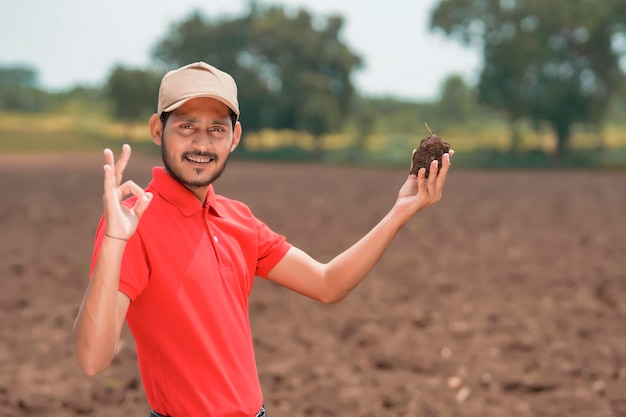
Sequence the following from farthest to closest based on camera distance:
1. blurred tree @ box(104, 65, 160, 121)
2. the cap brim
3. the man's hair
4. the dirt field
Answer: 1. blurred tree @ box(104, 65, 160, 121)
2. the dirt field
3. the man's hair
4. the cap brim

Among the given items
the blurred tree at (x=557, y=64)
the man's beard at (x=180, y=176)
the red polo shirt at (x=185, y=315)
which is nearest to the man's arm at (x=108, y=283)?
the red polo shirt at (x=185, y=315)

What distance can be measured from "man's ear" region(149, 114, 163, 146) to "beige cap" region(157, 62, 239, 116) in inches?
2.4

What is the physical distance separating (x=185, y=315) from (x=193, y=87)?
61 centimetres

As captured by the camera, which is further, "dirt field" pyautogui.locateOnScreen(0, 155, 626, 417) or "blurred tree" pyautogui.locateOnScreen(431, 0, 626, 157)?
"blurred tree" pyautogui.locateOnScreen(431, 0, 626, 157)

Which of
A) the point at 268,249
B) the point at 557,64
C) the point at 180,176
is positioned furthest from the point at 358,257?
the point at 557,64

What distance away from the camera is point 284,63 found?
1586 inches

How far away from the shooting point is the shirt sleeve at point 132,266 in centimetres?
200

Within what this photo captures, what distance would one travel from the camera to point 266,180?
22.9 metres

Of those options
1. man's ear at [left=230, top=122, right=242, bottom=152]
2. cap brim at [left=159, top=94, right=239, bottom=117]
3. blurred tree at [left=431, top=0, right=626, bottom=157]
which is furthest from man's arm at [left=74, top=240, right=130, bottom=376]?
blurred tree at [left=431, top=0, right=626, bottom=157]

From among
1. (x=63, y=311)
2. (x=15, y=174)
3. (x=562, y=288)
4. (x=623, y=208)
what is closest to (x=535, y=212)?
(x=623, y=208)

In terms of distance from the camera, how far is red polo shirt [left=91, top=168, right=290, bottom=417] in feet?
6.88

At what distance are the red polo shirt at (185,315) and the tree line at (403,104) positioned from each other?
108 ft

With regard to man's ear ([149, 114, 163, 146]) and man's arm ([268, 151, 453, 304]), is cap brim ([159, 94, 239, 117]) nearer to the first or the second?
man's ear ([149, 114, 163, 146])

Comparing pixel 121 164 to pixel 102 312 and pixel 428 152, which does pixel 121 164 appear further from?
pixel 428 152
